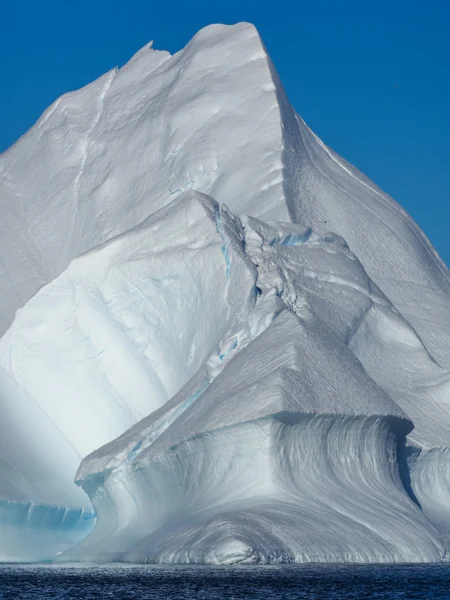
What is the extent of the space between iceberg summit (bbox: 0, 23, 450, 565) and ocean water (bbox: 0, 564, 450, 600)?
59 cm

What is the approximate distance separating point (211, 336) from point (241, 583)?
11.2 m

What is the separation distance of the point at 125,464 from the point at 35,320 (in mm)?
6889

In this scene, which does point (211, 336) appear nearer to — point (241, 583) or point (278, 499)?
point (278, 499)

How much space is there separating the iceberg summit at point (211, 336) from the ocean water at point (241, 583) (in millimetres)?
588

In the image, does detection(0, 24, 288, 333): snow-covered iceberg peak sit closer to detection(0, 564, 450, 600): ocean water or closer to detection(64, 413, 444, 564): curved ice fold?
detection(64, 413, 444, 564): curved ice fold

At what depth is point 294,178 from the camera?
128 ft

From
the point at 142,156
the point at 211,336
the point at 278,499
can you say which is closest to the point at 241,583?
the point at 278,499

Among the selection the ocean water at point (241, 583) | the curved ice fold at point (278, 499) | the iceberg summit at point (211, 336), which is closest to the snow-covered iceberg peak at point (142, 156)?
the iceberg summit at point (211, 336)

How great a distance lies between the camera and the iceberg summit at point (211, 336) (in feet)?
90.6

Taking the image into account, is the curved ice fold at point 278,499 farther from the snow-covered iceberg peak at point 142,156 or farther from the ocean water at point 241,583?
the snow-covered iceberg peak at point 142,156

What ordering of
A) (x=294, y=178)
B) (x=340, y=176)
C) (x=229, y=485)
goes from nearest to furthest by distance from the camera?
(x=229, y=485) < (x=294, y=178) < (x=340, y=176)

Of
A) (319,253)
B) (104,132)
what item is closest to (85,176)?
(104,132)

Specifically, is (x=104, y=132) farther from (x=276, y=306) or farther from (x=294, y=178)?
(x=276, y=306)

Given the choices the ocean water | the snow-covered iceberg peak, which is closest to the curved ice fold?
the ocean water
